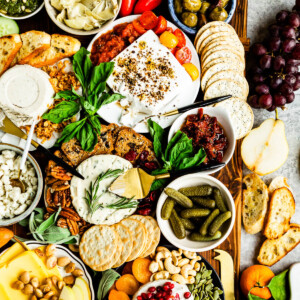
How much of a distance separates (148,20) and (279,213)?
1.33 m

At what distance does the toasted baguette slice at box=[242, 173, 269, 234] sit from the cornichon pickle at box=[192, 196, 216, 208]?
355 mm

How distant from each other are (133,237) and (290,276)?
→ 0.97m

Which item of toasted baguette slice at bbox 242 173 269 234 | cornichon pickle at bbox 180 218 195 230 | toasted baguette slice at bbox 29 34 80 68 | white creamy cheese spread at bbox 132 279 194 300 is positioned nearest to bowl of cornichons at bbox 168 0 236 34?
toasted baguette slice at bbox 29 34 80 68

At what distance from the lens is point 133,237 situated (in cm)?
190

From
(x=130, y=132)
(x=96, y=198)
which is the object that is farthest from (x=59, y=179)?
(x=130, y=132)

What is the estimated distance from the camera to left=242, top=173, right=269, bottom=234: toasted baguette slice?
210cm

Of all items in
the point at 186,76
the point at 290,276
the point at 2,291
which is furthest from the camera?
the point at 290,276

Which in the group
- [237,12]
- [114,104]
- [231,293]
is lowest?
[231,293]


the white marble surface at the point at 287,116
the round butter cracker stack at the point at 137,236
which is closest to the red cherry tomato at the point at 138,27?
the white marble surface at the point at 287,116

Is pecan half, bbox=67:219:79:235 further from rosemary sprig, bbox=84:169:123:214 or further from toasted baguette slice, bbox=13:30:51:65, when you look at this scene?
toasted baguette slice, bbox=13:30:51:65

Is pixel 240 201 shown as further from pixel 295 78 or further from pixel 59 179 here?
pixel 59 179

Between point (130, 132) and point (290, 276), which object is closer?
point (130, 132)

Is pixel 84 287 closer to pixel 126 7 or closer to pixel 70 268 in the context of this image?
pixel 70 268

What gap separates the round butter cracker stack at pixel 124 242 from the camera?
1886 millimetres
